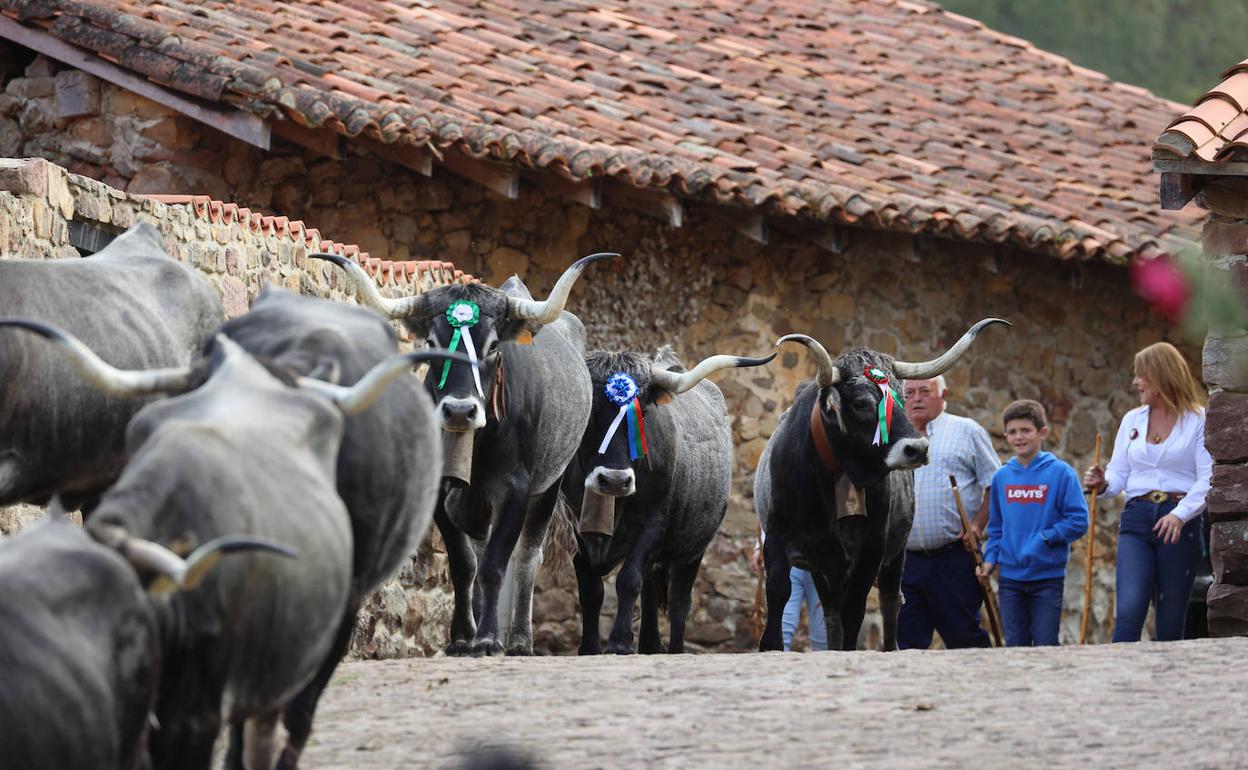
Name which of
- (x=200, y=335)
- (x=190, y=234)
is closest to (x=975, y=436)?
(x=190, y=234)

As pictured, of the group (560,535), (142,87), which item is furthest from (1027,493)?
(142,87)

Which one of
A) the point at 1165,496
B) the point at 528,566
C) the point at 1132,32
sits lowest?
the point at 528,566

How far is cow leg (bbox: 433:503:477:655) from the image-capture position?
29.7ft

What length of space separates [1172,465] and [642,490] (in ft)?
8.73

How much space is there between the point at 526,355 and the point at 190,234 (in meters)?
1.68

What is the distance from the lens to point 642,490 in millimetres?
9891

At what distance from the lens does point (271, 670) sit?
419cm

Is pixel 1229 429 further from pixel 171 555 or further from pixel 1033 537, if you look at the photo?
pixel 171 555

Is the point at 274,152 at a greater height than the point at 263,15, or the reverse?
the point at 263,15

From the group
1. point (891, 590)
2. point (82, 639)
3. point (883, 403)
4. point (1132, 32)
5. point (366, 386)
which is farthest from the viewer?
point (1132, 32)

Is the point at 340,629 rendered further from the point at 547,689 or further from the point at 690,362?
the point at 690,362

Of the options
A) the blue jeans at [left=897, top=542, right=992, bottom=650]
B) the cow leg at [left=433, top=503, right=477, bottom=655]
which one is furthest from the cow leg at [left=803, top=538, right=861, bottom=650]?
the cow leg at [left=433, top=503, right=477, bottom=655]

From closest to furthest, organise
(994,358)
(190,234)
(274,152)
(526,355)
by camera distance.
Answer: (190,234)
(526,355)
(274,152)
(994,358)

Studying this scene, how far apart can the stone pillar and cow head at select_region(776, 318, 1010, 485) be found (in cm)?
109
